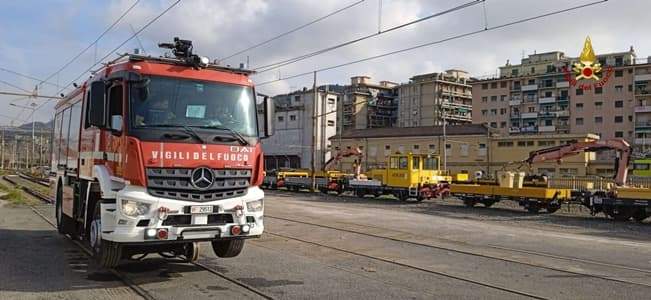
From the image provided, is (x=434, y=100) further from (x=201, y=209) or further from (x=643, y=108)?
(x=201, y=209)

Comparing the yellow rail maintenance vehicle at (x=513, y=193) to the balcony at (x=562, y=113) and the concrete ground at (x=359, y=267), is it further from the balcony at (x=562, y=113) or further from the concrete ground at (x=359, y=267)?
the balcony at (x=562, y=113)

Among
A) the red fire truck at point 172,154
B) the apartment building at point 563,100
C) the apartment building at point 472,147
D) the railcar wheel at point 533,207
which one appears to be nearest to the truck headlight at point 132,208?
the red fire truck at point 172,154

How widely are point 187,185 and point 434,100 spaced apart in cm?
11525

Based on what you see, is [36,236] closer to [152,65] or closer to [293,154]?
[152,65]

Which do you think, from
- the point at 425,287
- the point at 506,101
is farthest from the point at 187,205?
the point at 506,101

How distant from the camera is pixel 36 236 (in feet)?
46.0

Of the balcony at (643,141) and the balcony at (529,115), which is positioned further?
the balcony at (529,115)

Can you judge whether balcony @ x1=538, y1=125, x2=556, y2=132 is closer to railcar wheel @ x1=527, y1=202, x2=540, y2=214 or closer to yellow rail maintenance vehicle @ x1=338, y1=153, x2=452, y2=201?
yellow rail maintenance vehicle @ x1=338, y1=153, x2=452, y2=201

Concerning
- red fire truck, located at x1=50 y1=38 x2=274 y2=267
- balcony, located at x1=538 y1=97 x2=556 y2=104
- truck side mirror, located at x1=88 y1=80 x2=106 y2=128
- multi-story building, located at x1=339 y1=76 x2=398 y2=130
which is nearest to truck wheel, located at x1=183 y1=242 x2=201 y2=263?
red fire truck, located at x1=50 y1=38 x2=274 y2=267

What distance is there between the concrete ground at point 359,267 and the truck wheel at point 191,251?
177 millimetres

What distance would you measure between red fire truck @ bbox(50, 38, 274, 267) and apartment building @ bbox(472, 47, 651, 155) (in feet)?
266

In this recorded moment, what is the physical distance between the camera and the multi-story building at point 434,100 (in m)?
120

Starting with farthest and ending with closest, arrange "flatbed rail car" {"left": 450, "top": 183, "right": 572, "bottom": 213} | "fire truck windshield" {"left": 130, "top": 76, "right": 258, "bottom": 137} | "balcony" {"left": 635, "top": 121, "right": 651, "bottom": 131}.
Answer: "balcony" {"left": 635, "top": 121, "right": 651, "bottom": 131}
"flatbed rail car" {"left": 450, "top": 183, "right": 572, "bottom": 213}
"fire truck windshield" {"left": 130, "top": 76, "right": 258, "bottom": 137}

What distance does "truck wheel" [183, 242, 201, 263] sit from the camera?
33.0ft
